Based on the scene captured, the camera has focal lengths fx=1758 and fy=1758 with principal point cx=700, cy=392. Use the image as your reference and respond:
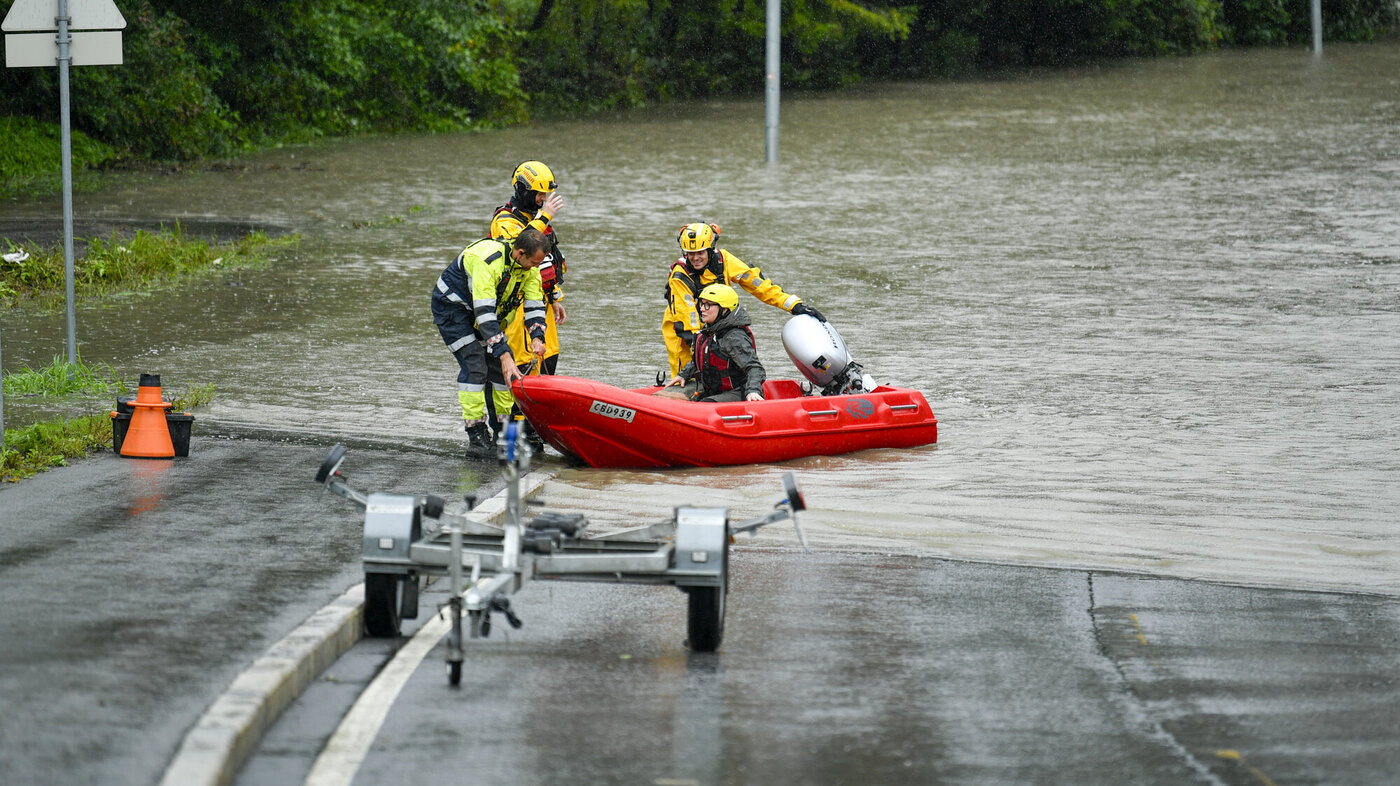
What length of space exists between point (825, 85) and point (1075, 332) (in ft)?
112

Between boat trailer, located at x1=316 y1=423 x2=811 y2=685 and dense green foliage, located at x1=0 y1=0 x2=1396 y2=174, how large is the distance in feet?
75.6

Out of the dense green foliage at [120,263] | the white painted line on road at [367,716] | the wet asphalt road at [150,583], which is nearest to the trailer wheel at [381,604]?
the white painted line on road at [367,716]

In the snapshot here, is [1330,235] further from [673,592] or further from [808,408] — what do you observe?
[673,592]

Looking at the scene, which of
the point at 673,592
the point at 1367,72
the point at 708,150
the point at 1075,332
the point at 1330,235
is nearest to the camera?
the point at 673,592

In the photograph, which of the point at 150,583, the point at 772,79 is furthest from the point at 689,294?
the point at 772,79

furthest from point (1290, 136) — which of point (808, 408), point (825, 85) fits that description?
point (808, 408)

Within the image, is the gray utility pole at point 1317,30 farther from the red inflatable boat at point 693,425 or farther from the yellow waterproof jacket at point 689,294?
the red inflatable boat at point 693,425

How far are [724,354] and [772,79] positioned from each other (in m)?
21.6

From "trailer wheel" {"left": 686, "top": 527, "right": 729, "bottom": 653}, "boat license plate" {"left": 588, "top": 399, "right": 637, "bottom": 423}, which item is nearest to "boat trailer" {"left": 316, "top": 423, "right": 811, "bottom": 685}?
"trailer wheel" {"left": 686, "top": 527, "right": 729, "bottom": 653}

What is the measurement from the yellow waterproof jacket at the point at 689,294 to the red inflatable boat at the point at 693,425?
69 centimetres

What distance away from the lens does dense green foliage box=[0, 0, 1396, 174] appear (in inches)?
1221

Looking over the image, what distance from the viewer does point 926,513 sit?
955 centimetres

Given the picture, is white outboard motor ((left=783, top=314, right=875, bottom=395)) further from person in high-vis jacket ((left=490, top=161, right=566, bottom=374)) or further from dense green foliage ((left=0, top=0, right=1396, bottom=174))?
dense green foliage ((left=0, top=0, right=1396, bottom=174))

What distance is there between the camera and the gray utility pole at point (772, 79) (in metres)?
31.8
